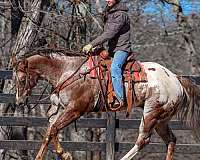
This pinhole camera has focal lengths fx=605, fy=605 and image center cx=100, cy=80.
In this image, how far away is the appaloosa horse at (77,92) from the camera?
26.9ft

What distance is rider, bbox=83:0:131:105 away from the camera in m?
8.25

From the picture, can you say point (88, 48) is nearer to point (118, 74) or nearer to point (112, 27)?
point (112, 27)

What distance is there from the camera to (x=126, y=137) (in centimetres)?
2206

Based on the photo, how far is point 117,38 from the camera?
8.46m

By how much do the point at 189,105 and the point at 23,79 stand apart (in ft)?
8.11

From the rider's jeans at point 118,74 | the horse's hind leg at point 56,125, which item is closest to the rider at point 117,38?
the rider's jeans at point 118,74

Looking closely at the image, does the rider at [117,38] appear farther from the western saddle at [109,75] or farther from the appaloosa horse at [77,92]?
the appaloosa horse at [77,92]

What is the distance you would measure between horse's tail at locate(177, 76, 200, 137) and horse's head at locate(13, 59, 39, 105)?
2216 mm

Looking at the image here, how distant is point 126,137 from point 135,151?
13662 millimetres

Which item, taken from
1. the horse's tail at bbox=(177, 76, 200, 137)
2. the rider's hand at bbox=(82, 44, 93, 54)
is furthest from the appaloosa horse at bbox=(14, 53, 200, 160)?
the rider's hand at bbox=(82, 44, 93, 54)

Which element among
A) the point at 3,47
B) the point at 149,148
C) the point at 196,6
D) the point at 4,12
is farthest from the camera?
the point at 196,6

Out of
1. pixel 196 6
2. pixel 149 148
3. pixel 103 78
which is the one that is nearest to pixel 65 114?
pixel 103 78

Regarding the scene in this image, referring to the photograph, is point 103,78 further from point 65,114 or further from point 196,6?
point 196,6

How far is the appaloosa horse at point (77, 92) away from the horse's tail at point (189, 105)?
11 cm
